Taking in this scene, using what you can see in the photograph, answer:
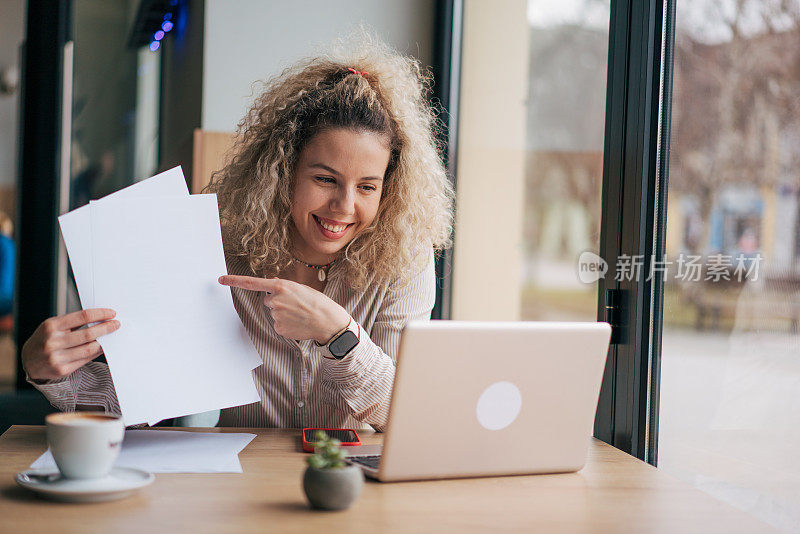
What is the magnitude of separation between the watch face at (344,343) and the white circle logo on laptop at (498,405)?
12.8 inches

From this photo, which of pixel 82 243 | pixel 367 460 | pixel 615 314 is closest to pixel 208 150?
pixel 82 243

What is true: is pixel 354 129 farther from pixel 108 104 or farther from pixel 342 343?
pixel 108 104

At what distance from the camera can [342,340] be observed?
4.22 feet

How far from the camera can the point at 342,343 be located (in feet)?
4.22

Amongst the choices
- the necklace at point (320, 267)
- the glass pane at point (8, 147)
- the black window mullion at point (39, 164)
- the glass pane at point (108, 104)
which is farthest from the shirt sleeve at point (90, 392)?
the glass pane at point (8, 147)

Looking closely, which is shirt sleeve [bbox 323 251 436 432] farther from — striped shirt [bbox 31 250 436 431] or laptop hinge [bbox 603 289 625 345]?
laptop hinge [bbox 603 289 625 345]

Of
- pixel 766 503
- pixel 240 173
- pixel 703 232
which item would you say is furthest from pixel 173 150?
pixel 766 503

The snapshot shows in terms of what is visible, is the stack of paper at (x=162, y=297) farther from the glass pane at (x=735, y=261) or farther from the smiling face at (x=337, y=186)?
the glass pane at (x=735, y=261)

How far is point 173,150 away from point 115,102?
0.47 m

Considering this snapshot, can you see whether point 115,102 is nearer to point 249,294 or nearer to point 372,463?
point 249,294

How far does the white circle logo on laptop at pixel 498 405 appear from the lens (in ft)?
3.39

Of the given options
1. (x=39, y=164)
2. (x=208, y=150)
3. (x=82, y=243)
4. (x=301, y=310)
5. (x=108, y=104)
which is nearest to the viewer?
(x=82, y=243)

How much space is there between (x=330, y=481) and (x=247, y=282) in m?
0.44

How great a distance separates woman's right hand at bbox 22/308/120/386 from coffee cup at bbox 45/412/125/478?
226 millimetres
